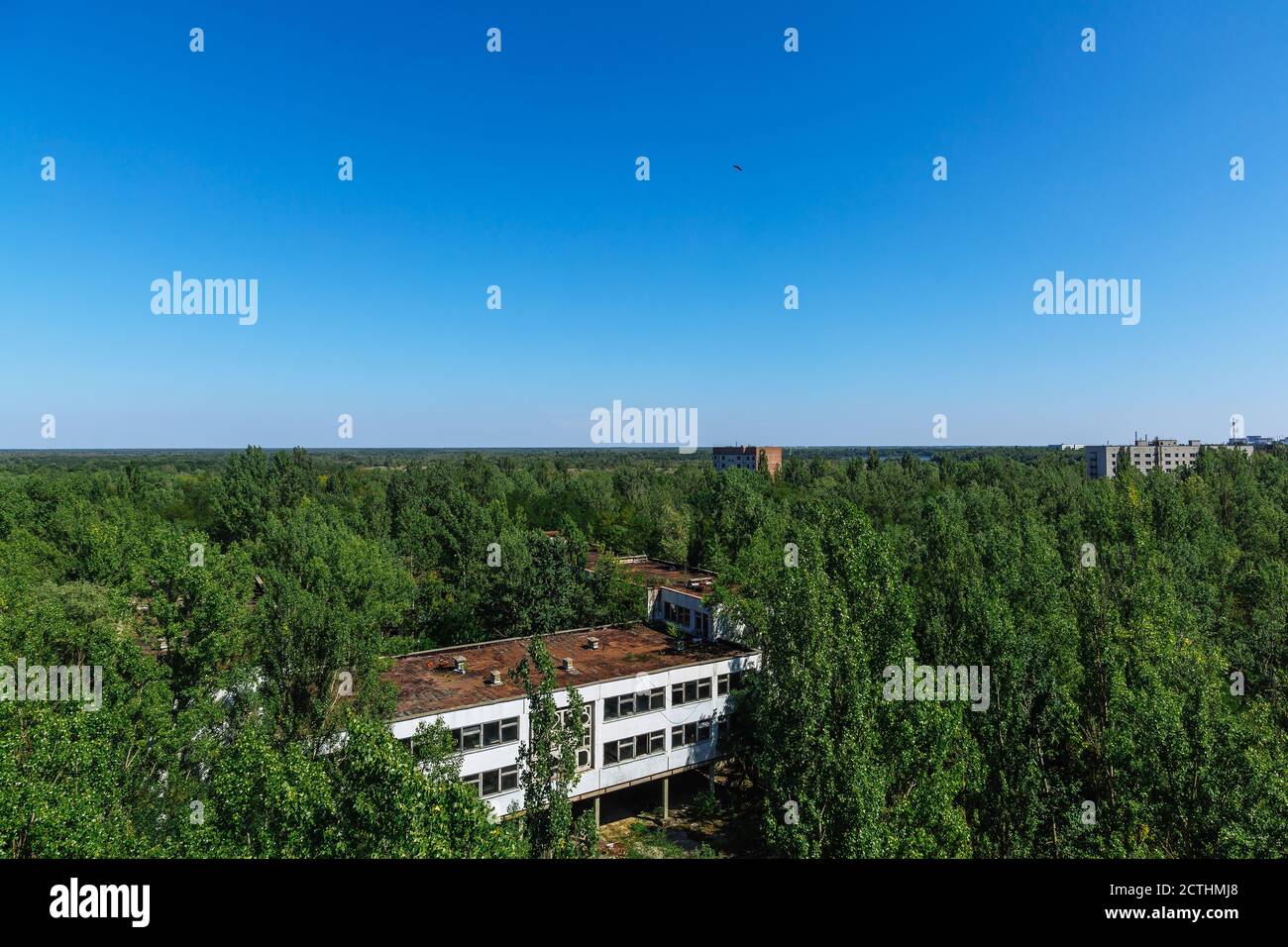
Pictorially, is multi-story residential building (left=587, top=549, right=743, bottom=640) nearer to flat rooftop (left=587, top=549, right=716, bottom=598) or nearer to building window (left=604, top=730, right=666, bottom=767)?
flat rooftop (left=587, top=549, right=716, bottom=598)

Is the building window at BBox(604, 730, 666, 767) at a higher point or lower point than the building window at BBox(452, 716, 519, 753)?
lower

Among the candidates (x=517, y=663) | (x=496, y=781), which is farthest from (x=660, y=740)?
(x=496, y=781)

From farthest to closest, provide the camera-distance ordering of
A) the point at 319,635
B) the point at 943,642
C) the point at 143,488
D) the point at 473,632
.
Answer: the point at 143,488
the point at 473,632
the point at 943,642
the point at 319,635

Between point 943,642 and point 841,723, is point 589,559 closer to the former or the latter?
point 943,642

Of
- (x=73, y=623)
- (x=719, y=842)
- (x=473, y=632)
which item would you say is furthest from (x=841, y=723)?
(x=473, y=632)

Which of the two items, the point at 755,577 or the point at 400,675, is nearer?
the point at 400,675

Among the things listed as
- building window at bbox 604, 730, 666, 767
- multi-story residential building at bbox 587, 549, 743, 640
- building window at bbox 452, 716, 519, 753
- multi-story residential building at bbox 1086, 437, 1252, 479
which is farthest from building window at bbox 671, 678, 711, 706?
multi-story residential building at bbox 1086, 437, 1252, 479
